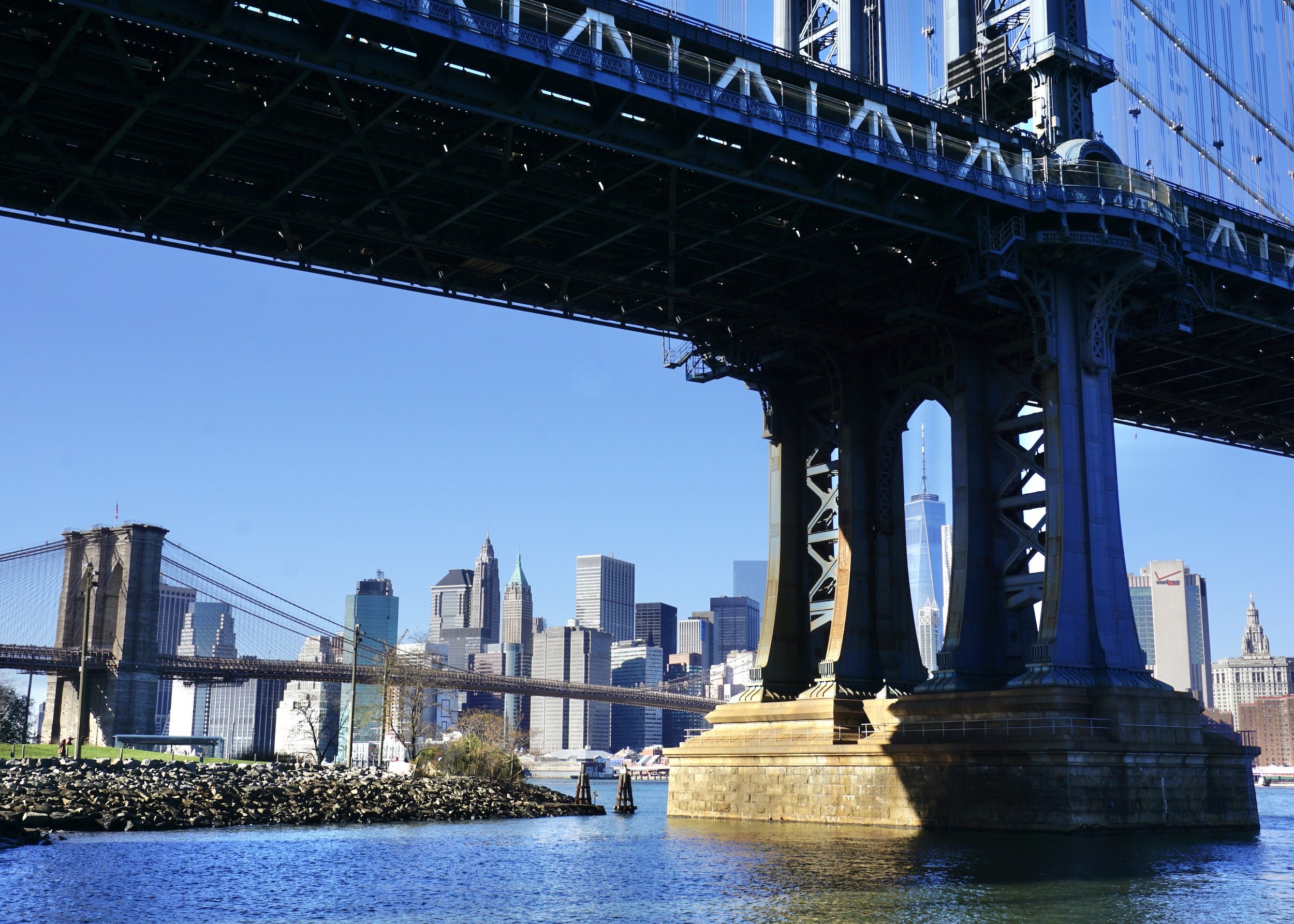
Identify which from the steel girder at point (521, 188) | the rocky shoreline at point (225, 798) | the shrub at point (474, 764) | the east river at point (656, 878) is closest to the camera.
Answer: the east river at point (656, 878)

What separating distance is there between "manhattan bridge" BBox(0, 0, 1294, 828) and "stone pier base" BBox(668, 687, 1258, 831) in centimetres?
16

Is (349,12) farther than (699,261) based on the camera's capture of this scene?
No

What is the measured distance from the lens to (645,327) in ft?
216

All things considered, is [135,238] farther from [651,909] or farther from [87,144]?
[651,909]

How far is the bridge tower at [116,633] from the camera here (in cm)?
13712

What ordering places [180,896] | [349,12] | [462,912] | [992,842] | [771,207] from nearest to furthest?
[462,912] < [180,896] < [349,12] < [992,842] < [771,207]

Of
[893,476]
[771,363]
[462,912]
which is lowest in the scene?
[462,912]

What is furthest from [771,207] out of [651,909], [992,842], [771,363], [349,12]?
[651,909]

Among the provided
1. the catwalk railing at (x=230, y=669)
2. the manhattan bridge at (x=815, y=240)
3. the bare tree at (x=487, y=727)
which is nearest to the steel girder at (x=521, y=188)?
the manhattan bridge at (x=815, y=240)

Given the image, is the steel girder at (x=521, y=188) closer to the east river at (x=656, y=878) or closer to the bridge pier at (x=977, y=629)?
the bridge pier at (x=977, y=629)

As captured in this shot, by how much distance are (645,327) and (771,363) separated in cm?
594

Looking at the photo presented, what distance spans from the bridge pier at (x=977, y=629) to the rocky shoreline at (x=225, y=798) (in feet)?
36.9

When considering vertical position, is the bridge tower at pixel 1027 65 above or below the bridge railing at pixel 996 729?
above

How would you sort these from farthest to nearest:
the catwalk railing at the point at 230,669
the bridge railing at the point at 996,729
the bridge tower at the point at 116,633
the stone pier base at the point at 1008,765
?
the bridge tower at the point at 116,633 → the catwalk railing at the point at 230,669 → the bridge railing at the point at 996,729 → the stone pier base at the point at 1008,765
